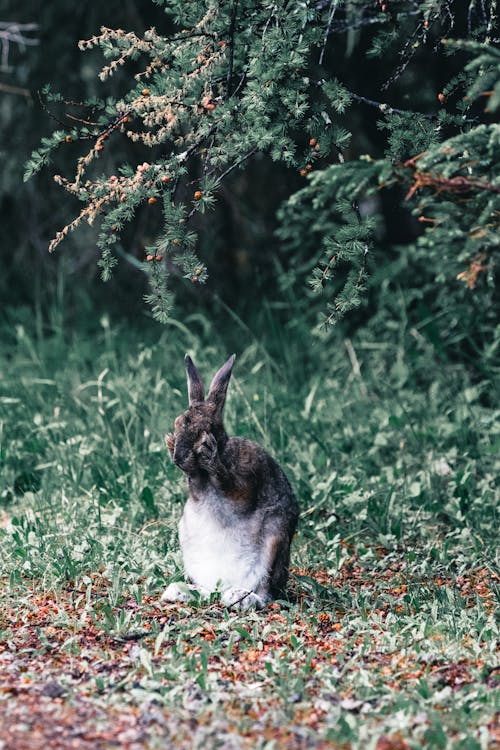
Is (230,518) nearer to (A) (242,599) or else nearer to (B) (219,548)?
(B) (219,548)

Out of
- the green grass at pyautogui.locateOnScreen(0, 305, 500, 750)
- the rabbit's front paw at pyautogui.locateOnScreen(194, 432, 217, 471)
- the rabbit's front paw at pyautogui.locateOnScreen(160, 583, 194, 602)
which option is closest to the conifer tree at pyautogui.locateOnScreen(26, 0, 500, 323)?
the rabbit's front paw at pyautogui.locateOnScreen(194, 432, 217, 471)

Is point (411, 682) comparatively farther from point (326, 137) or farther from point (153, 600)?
point (326, 137)

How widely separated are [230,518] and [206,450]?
35cm

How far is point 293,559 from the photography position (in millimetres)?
5109

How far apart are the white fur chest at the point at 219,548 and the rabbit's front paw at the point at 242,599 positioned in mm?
28

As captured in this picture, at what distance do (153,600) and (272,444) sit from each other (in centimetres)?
174

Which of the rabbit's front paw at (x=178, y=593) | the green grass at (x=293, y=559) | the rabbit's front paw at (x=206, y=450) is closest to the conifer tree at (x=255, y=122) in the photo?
the rabbit's front paw at (x=206, y=450)

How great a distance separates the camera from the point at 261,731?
3.38 meters

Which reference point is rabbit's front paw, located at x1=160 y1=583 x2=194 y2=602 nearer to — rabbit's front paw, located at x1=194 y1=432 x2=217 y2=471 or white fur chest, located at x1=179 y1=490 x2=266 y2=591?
white fur chest, located at x1=179 y1=490 x2=266 y2=591

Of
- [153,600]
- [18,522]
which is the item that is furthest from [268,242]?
[153,600]

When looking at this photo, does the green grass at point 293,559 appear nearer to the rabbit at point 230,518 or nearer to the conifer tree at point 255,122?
the rabbit at point 230,518

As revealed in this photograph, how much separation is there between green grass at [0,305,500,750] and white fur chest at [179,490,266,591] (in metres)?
0.12

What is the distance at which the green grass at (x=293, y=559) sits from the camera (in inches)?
139

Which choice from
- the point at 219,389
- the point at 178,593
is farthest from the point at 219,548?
the point at 219,389
